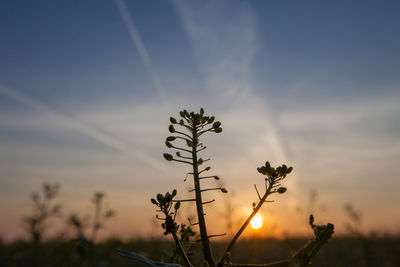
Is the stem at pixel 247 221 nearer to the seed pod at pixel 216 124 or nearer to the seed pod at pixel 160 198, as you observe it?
the seed pod at pixel 160 198

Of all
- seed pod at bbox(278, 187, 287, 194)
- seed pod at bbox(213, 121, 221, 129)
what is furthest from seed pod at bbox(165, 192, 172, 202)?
seed pod at bbox(278, 187, 287, 194)

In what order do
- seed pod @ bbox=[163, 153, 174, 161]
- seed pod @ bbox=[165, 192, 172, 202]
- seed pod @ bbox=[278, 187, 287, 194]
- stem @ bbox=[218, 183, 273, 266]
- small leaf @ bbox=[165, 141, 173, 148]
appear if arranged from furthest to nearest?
small leaf @ bbox=[165, 141, 173, 148] → seed pod @ bbox=[163, 153, 174, 161] → seed pod @ bbox=[278, 187, 287, 194] → seed pod @ bbox=[165, 192, 172, 202] → stem @ bbox=[218, 183, 273, 266]

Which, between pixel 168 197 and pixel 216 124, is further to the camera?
pixel 216 124

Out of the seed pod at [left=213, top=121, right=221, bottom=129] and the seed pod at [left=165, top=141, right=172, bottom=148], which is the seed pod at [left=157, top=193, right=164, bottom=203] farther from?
the seed pod at [left=213, top=121, right=221, bottom=129]

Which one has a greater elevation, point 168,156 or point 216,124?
point 216,124

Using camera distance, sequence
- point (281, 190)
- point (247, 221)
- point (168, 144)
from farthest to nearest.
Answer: point (168, 144), point (281, 190), point (247, 221)

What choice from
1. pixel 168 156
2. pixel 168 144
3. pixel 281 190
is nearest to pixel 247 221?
pixel 281 190

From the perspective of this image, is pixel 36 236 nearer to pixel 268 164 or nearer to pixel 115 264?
pixel 115 264

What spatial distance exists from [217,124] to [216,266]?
1.36 metres

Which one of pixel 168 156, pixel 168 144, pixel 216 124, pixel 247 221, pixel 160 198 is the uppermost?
pixel 216 124

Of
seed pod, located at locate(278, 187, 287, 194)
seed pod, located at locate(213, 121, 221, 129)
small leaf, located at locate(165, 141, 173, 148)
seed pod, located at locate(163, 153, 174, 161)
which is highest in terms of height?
seed pod, located at locate(213, 121, 221, 129)

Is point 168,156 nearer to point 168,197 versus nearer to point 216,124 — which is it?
point 168,197

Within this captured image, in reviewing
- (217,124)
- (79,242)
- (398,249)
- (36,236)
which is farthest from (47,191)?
(398,249)

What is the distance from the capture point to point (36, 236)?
11.4m
